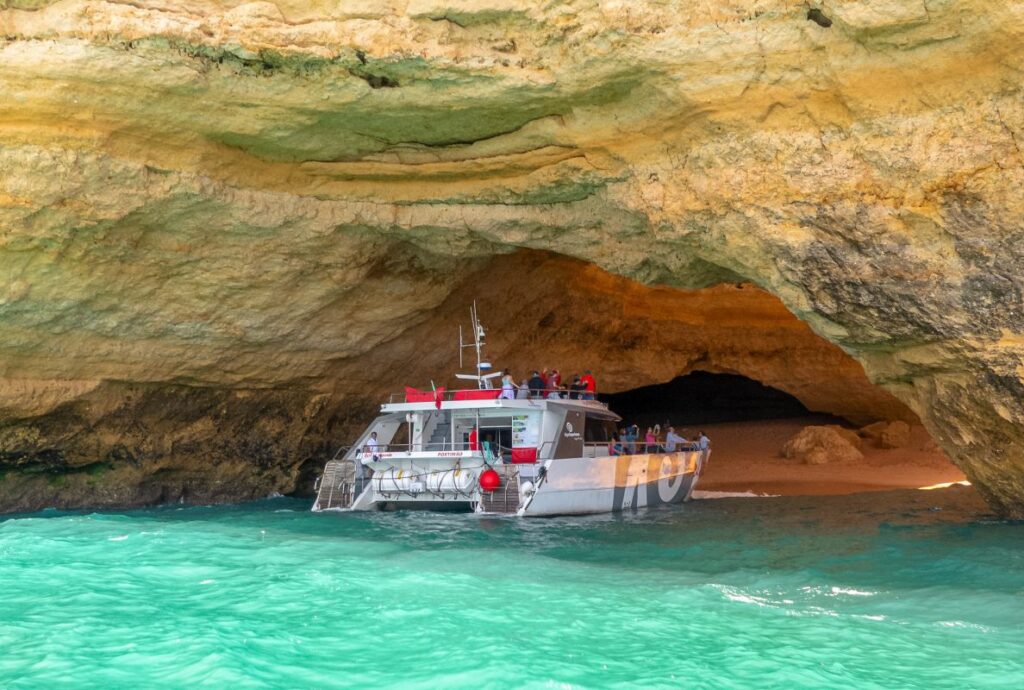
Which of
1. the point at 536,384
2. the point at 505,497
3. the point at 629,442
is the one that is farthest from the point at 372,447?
the point at 629,442

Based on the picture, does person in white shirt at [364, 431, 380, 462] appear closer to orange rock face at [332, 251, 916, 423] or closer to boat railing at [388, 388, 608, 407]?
boat railing at [388, 388, 608, 407]

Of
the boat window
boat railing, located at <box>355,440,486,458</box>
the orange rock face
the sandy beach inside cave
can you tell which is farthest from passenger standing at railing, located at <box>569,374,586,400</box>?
the sandy beach inside cave

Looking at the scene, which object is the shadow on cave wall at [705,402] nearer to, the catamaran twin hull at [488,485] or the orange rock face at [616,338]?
the orange rock face at [616,338]

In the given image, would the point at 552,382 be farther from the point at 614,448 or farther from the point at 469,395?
the point at 469,395

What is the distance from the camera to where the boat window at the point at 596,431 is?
18.2 metres

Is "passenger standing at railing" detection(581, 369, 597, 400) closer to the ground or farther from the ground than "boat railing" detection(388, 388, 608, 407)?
farther from the ground

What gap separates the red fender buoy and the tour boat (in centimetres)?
2

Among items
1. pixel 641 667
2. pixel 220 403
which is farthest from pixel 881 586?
pixel 220 403

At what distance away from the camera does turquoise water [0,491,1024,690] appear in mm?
6570

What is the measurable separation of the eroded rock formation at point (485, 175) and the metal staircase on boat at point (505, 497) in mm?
3642

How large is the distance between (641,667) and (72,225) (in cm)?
980

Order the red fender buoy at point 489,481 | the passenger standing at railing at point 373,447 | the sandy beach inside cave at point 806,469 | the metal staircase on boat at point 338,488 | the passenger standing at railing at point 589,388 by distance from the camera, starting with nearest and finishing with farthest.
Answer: the red fender buoy at point 489,481, the passenger standing at railing at point 373,447, the metal staircase on boat at point 338,488, the passenger standing at railing at point 589,388, the sandy beach inside cave at point 806,469

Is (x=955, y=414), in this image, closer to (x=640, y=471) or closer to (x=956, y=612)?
(x=956, y=612)

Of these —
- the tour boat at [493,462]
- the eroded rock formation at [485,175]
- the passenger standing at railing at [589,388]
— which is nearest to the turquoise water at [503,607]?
the tour boat at [493,462]
